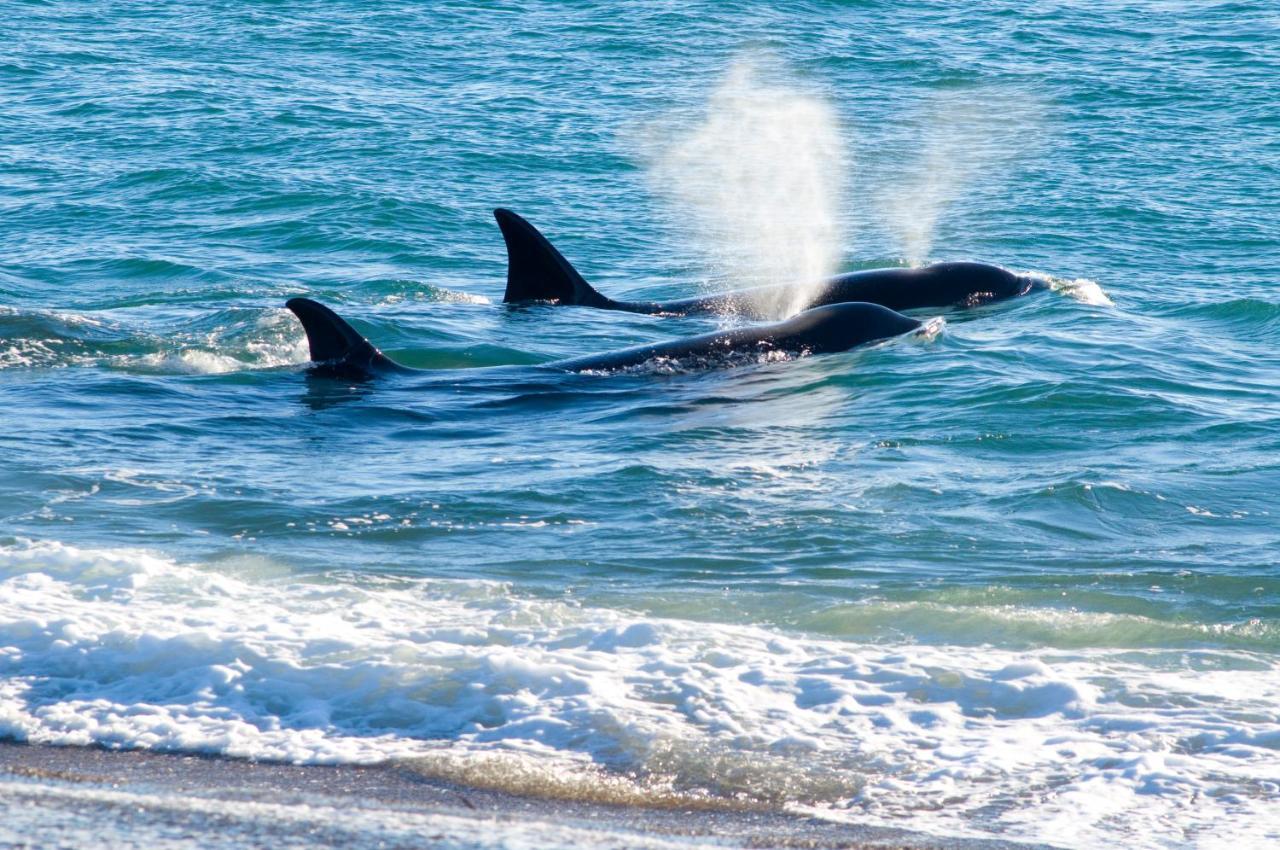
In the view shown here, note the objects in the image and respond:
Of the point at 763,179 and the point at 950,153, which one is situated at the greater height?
the point at 950,153

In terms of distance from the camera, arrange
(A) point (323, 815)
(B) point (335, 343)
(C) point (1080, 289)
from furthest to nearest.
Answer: (C) point (1080, 289) < (B) point (335, 343) < (A) point (323, 815)

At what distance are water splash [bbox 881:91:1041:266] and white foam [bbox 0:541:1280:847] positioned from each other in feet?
50.6

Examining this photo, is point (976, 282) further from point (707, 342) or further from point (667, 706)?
point (667, 706)

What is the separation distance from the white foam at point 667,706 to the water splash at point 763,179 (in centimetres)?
1131

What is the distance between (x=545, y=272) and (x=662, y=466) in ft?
26.8

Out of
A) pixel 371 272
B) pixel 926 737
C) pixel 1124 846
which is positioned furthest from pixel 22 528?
pixel 371 272

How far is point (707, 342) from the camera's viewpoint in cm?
1575

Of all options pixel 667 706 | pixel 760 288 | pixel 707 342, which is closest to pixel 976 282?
pixel 760 288

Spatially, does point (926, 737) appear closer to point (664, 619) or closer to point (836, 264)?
point (664, 619)

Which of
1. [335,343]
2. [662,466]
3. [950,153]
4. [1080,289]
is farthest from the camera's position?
[950,153]

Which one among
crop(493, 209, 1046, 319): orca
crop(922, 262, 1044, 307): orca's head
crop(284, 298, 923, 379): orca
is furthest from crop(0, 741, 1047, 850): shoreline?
crop(922, 262, 1044, 307): orca's head

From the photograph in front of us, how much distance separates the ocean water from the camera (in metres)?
7.05

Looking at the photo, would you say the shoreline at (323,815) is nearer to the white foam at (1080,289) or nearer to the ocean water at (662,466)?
the ocean water at (662,466)

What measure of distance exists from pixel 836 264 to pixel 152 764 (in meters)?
17.6
